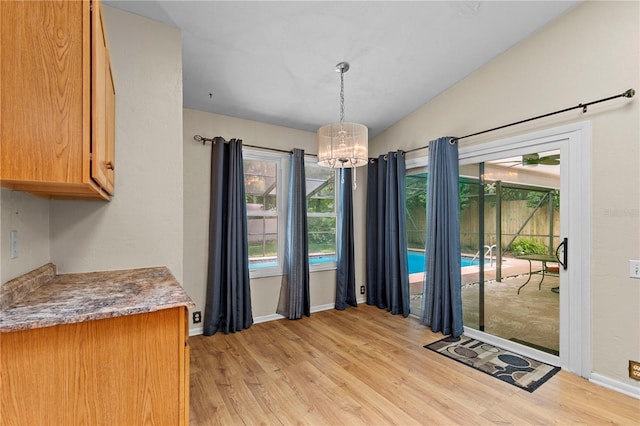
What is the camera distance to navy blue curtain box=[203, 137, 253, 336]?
333 centimetres

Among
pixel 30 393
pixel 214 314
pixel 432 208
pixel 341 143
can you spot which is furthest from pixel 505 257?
pixel 30 393

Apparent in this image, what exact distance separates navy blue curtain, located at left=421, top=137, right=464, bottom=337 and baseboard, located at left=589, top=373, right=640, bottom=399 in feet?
3.59

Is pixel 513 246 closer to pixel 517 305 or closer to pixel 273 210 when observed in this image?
pixel 517 305

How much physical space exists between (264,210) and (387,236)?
5.51 ft

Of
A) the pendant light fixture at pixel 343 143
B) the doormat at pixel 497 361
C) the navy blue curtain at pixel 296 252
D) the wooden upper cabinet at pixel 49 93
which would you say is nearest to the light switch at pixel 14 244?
the wooden upper cabinet at pixel 49 93

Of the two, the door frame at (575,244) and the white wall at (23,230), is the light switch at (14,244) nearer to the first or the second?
the white wall at (23,230)

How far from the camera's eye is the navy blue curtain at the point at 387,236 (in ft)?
12.9

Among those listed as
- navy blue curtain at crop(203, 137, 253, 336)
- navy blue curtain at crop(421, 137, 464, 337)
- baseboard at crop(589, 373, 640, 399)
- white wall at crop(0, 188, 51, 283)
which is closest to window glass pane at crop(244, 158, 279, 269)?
navy blue curtain at crop(203, 137, 253, 336)

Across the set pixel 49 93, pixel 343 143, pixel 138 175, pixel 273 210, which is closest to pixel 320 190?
pixel 273 210

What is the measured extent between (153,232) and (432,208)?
2804mm

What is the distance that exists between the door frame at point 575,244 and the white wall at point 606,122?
0.04 metres

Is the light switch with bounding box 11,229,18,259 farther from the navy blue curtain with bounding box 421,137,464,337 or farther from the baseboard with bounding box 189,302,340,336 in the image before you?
the navy blue curtain with bounding box 421,137,464,337

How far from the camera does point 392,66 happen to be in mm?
2961

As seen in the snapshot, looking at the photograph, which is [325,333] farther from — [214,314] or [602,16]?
[602,16]
